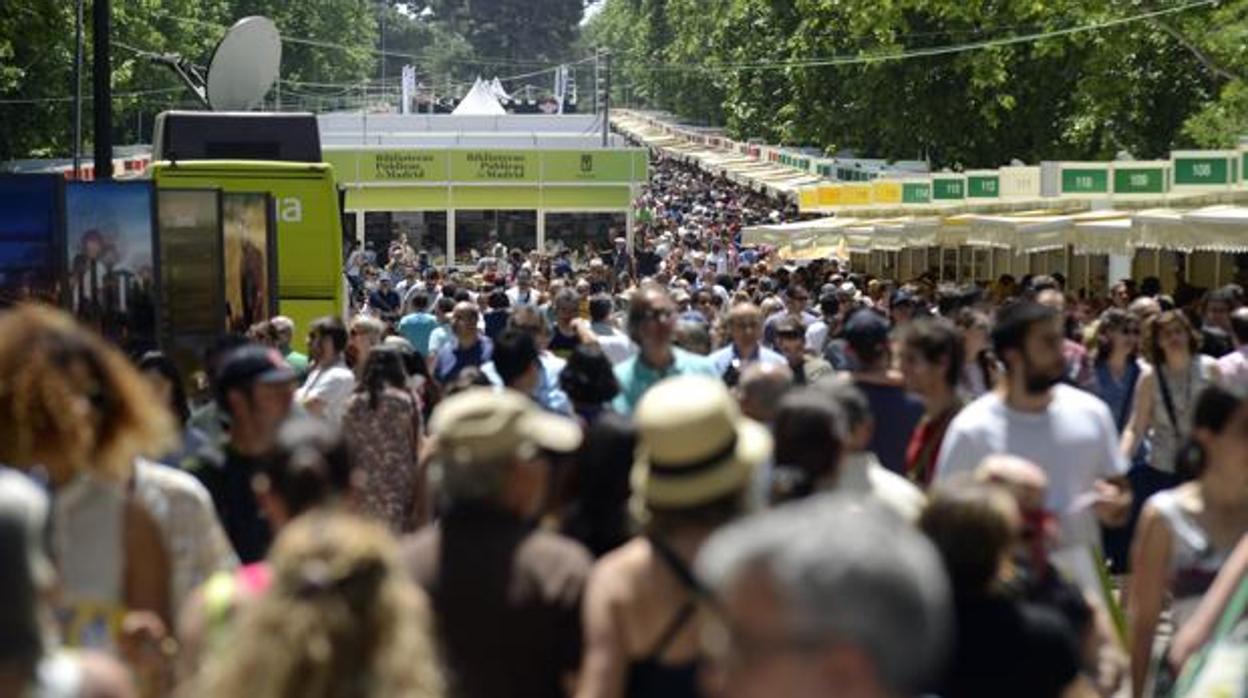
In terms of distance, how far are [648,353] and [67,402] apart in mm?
5118

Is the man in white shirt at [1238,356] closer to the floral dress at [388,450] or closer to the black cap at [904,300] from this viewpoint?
the black cap at [904,300]

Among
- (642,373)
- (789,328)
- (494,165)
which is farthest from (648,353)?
(494,165)

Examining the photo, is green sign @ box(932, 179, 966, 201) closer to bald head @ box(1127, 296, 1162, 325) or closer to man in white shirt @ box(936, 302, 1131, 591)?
Result: bald head @ box(1127, 296, 1162, 325)

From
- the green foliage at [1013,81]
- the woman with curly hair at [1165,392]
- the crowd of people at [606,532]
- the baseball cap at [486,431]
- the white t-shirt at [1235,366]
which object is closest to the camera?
the crowd of people at [606,532]

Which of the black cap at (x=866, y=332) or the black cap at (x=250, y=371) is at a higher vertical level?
the black cap at (x=250, y=371)

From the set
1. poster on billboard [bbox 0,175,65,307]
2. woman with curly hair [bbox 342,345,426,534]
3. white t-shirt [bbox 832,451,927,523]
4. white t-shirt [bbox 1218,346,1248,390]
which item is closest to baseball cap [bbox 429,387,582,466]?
white t-shirt [bbox 832,451,927,523]

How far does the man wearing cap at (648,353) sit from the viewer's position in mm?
10711

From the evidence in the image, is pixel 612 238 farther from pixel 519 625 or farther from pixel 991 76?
pixel 519 625

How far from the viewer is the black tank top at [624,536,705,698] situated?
5348 millimetres

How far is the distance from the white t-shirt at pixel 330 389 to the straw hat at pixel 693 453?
20.9 ft

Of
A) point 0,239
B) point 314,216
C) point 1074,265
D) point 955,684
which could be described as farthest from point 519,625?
point 1074,265

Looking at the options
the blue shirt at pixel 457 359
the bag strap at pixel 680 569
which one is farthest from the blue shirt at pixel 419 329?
the bag strap at pixel 680 569

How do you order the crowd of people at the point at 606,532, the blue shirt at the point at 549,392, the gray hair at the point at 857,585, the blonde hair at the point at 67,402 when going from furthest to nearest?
the blue shirt at the point at 549,392
the blonde hair at the point at 67,402
the crowd of people at the point at 606,532
the gray hair at the point at 857,585

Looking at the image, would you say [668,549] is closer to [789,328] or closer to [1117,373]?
[789,328]
